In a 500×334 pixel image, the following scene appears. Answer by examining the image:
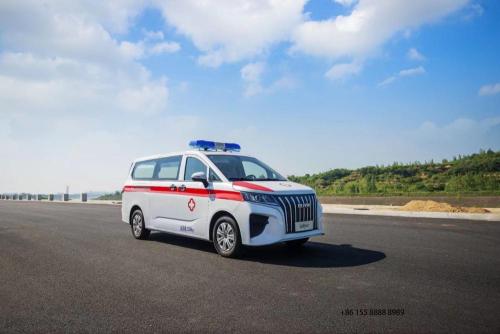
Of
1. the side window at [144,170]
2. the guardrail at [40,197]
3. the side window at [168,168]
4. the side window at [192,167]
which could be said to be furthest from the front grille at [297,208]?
the guardrail at [40,197]

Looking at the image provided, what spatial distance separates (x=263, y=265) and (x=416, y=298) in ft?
8.26

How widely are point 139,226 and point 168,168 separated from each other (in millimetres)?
1807

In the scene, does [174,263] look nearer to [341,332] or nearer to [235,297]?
[235,297]

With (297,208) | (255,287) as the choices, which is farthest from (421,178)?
(255,287)

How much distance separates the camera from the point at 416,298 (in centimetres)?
434

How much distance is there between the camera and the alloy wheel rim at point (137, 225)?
9141mm

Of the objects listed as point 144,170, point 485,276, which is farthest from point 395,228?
point 144,170

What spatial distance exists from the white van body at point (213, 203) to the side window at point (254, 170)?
78mm

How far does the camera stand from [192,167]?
7.81 meters

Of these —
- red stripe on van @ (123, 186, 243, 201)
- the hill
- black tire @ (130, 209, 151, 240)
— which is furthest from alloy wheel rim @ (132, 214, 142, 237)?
the hill

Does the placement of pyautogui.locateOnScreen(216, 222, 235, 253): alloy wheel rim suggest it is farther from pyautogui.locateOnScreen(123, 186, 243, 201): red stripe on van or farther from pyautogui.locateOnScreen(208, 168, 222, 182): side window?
pyautogui.locateOnScreen(208, 168, 222, 182): side window

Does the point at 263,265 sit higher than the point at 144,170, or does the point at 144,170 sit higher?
the point at 144,170

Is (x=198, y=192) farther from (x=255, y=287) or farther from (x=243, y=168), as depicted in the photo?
(x=255, y=287)

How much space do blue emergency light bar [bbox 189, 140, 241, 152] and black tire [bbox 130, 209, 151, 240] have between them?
2.39 metres
